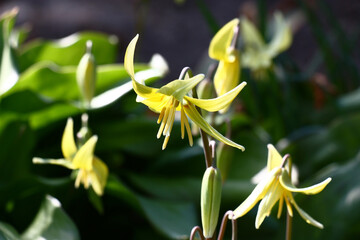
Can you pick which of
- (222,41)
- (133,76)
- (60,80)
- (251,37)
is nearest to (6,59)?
(60,80)

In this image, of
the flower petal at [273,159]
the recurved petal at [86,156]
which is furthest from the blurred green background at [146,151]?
the flower petal at [273,159]

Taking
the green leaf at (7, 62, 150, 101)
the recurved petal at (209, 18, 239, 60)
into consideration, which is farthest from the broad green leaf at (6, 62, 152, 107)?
the recurved petal at (209, 18, 239, 60)

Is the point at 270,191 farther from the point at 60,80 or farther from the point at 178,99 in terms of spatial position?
the point at 60,80

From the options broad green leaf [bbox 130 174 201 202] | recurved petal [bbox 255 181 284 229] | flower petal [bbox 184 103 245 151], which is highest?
flower petal [bbox 184 103 245 151]

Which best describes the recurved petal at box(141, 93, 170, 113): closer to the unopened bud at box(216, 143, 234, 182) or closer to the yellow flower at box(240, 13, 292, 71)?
the unopened bud at box(216, 143, 234, 182)

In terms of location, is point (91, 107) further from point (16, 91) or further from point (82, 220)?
point (82, 220)

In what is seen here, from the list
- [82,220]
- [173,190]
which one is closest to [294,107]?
[173,190]

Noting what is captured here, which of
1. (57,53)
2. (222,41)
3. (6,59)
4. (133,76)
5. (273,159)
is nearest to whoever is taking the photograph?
(133,76)
